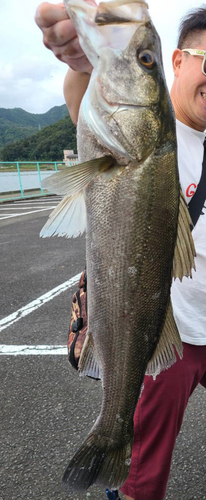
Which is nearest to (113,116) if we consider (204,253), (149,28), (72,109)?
(149,28)

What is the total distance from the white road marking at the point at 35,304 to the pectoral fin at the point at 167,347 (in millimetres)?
3260

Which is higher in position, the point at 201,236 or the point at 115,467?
the point at 201,236

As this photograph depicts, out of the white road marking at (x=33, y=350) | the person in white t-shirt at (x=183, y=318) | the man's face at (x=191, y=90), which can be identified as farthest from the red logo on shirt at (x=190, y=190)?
the white road marking at (x=33, y=350)

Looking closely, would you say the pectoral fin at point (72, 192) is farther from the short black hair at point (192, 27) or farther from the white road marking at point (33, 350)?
the white road marking at point (33, 350)

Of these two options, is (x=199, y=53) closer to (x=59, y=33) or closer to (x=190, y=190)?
(x=190, y=190)

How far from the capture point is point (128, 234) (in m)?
1.31

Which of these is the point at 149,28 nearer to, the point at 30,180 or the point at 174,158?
the point at 174,158

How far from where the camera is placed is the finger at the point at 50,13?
50.1 inches

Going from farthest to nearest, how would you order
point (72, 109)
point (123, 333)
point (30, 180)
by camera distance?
point (30, 180)
point (72, 109)
point (123, 333)

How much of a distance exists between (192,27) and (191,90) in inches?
13.3

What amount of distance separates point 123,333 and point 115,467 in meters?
0.50

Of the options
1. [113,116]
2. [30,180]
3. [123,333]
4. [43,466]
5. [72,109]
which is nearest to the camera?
[113,116]

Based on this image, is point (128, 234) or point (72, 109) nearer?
point (128, 234)

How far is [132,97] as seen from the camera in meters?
1.26
